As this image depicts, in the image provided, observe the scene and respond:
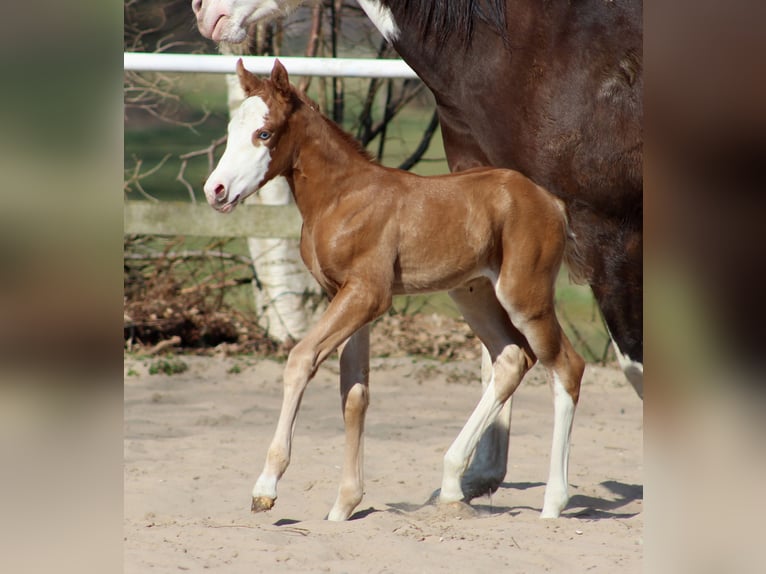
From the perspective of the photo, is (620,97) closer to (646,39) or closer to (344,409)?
(344,409)

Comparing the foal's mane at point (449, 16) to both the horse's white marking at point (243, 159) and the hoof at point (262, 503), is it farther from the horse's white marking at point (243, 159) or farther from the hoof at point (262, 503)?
the hoof at point (262, 503)

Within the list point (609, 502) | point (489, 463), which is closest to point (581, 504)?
point (609, 502)

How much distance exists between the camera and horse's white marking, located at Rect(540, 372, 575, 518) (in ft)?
10.5

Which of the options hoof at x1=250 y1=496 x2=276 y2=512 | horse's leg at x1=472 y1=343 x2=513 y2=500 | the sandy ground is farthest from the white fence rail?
hoof at x1=250 y1=496 x2=276 y2=512

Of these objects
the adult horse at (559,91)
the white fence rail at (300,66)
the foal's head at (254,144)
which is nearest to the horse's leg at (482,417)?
the adult horse at (559,91)

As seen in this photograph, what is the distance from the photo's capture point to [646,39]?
125 cm

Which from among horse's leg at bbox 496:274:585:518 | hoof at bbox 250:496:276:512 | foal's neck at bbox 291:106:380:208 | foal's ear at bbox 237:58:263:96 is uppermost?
foal's ear at bbox 237:58:263:96

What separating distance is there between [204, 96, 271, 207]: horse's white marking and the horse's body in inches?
16.6

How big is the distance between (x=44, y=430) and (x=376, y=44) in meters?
6.27

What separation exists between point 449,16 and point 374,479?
5.94 ft

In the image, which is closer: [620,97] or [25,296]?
[25,296]

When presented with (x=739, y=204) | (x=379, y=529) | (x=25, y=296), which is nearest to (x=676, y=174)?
(x=739, y=204)

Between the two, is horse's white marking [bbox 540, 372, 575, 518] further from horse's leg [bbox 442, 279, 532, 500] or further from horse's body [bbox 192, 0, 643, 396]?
horse's body [bbox 192, 0, 643, 396]

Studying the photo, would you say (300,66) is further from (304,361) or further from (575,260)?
(304,361)
